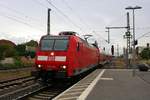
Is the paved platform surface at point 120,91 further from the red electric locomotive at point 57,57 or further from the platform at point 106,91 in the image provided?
the red electric locomotive at point 57,57

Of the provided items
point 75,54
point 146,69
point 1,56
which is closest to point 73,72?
point 75,54

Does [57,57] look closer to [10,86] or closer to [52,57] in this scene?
[52,57]

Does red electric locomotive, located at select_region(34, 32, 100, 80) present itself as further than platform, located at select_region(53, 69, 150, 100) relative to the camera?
Yes

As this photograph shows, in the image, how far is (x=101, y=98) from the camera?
1449 centimetres

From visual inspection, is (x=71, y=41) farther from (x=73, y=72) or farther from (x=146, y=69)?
(x=146, y=69)

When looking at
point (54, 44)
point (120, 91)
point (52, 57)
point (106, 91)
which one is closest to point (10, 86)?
point (52, 57)

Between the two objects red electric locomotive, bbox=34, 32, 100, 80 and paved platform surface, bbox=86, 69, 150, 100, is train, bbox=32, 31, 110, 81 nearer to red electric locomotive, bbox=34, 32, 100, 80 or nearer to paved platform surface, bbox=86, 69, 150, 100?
red electric locomotive, bbox=34, 32, 100, 80

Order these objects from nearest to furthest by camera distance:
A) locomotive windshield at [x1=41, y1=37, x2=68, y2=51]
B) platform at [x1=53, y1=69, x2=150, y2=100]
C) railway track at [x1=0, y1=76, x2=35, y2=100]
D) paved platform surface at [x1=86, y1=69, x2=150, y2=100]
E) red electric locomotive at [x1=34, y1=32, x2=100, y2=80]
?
1. platform at [x1=53, y1=69, x2=150, y2=100]
2. paved platform surface at [x1=86, y1=69, x2=150, y2=100]
3. railway track at [x1=0, y1=76, x2=35, y2=100]
4. red electric locomotive at [x1=34, y1=32, x2=100, y2=80]
5. locomotive windshield at [x1=41, y1=37, x2=68, y2=51]

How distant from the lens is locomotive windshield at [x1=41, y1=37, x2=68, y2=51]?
21.8m

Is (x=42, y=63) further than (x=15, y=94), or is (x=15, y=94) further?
(x=42, y=63)

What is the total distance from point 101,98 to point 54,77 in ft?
22.0

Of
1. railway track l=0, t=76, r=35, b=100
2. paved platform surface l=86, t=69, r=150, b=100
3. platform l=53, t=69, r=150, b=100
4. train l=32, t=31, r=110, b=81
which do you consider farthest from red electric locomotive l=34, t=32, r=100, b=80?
paved platform surface l=86, t=69, r=150, b=100

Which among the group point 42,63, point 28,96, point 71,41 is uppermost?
point 71,41

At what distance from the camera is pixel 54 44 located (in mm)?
22125
